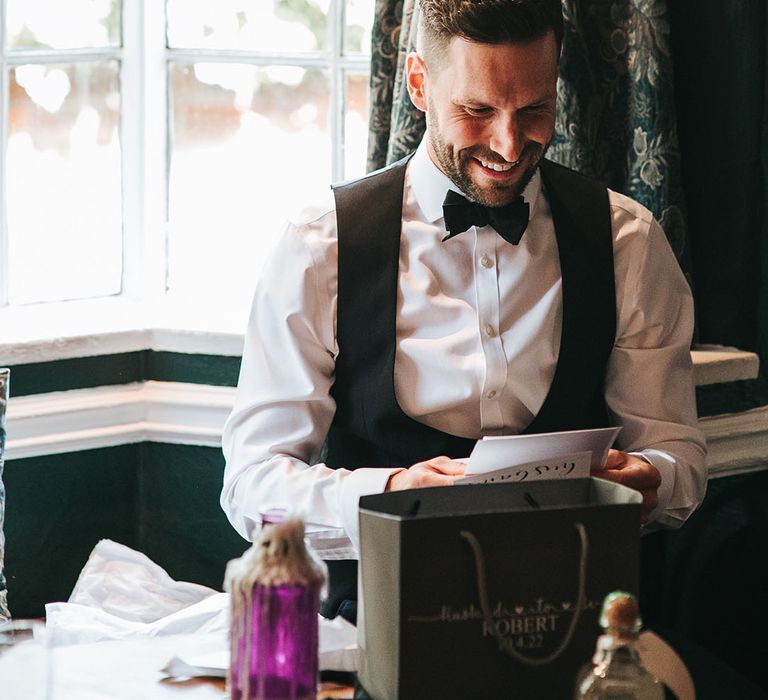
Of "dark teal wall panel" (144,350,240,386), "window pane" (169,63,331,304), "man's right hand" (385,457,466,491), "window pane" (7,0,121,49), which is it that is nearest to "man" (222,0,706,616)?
"man's right hand" (385,457,466,491)

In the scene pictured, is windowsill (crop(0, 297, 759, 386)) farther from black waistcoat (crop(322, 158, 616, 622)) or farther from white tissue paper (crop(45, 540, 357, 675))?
black waistcoat (crop(322, 158, 616, 622))

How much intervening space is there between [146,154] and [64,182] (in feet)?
0.60

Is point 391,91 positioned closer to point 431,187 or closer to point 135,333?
point 431,187

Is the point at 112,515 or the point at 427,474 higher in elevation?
the point at 427,474

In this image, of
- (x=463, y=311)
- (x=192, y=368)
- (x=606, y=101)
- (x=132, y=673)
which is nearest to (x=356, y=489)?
(x=463, y=311)

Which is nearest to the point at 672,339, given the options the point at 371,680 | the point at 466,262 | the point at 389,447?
the point at 466,262

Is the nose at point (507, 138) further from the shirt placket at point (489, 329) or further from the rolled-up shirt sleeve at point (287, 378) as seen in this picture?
the rolled-up shirt sleeve at point (287, 378)

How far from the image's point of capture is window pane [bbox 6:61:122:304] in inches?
99.4

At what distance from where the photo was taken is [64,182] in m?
2.59

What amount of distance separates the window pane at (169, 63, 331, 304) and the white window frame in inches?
1.0

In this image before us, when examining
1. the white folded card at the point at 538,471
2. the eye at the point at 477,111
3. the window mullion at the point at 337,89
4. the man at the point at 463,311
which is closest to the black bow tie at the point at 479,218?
the man at the point at 463,311

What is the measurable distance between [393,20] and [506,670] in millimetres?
1457

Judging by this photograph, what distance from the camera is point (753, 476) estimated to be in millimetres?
2375

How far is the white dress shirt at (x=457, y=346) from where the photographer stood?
1851mm
